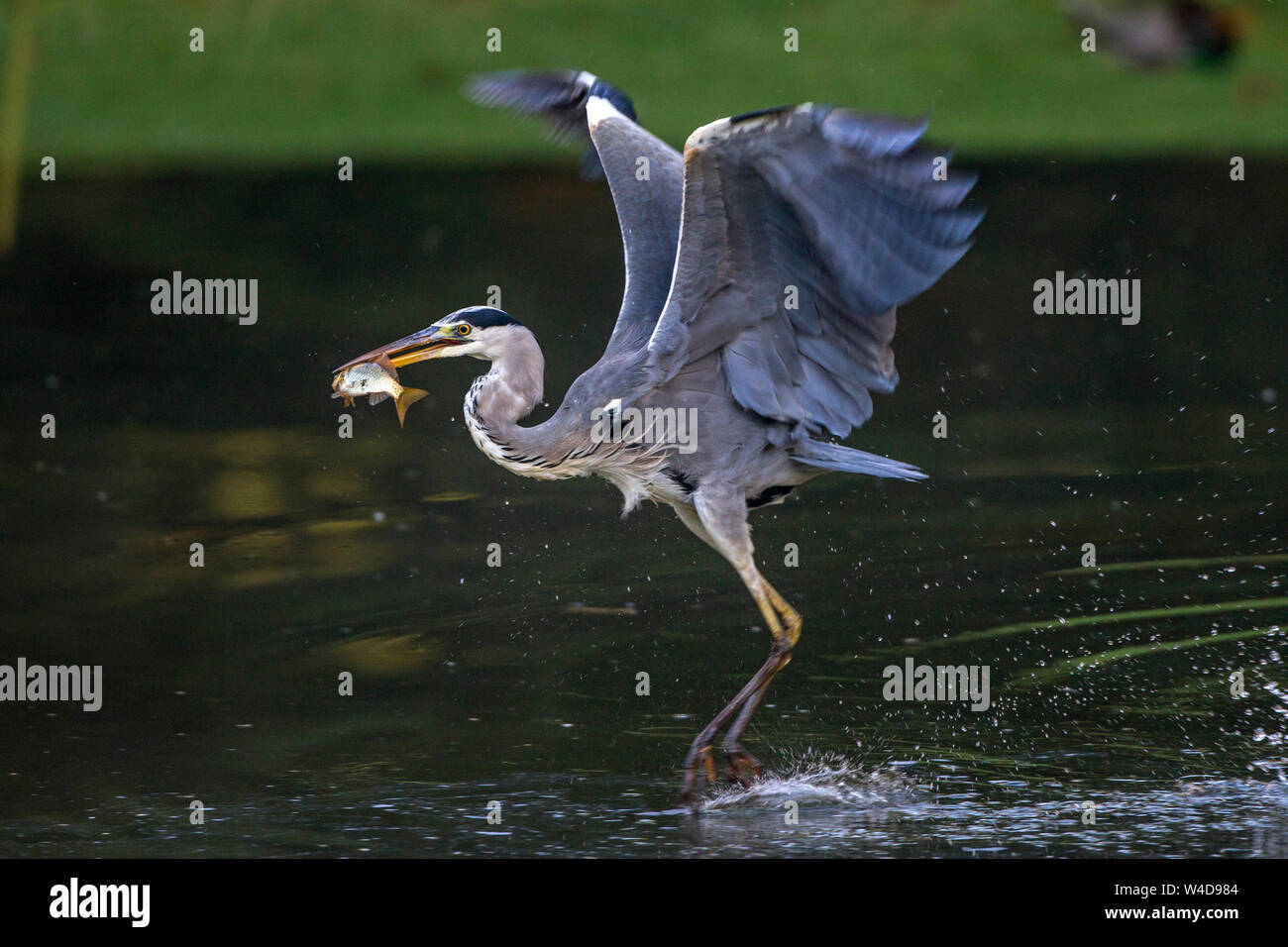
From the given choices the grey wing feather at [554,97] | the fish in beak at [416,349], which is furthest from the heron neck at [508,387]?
the grey wing feather at [554,97]

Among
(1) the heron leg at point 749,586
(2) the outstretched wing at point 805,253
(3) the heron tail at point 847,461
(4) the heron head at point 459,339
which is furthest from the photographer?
(3) the heron tail at point 847,461

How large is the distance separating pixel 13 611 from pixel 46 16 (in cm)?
1679

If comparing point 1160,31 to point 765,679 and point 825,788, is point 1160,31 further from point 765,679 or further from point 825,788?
point 825,788

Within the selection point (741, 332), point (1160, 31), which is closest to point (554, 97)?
point (741, 332)

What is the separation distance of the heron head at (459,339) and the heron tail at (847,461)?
1156 millimetres

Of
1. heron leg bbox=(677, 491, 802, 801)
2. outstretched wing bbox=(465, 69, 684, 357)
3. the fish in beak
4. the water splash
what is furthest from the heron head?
the water splash

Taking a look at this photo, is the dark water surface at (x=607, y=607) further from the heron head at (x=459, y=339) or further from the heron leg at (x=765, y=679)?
the heron head at (x=459, y=339)

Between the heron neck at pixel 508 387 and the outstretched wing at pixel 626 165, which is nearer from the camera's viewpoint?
the heron neck at pixel 508 387

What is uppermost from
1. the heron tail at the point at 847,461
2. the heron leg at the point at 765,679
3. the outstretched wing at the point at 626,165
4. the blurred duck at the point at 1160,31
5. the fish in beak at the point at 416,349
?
the blurred duck at the point at 1160,31

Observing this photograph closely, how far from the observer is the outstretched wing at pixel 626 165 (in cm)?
758

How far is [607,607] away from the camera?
8227 mm

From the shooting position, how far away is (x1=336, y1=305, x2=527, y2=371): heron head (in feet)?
23.5

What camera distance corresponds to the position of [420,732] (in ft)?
23.0

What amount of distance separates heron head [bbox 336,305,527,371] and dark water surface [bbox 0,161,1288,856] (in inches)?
49.0
